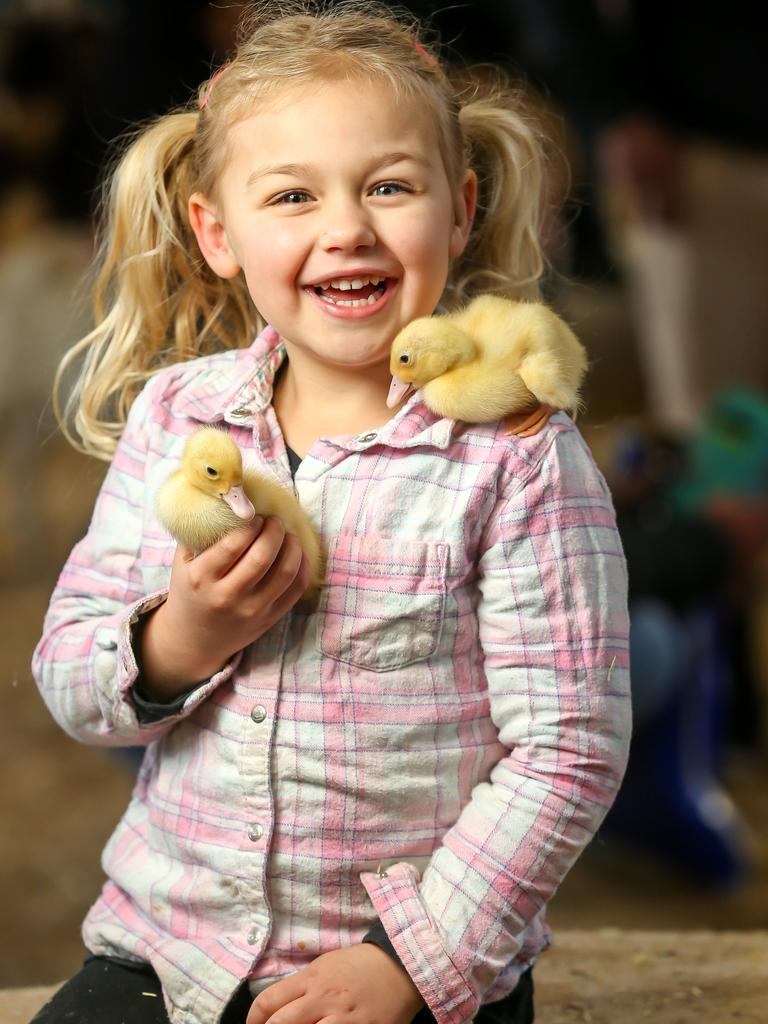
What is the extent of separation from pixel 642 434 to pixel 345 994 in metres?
2.07

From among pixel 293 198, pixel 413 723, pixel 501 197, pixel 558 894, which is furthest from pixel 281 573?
pixel 558 894

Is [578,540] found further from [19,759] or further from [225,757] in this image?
[19,759]

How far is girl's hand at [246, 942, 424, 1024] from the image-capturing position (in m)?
0.91

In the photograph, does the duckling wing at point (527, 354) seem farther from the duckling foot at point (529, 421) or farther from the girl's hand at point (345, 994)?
the girl's hand at point (345, 994)

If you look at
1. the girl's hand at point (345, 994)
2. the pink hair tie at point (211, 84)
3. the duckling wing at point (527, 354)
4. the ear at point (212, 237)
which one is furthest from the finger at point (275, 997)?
the pink hair tie at point (211, 84)

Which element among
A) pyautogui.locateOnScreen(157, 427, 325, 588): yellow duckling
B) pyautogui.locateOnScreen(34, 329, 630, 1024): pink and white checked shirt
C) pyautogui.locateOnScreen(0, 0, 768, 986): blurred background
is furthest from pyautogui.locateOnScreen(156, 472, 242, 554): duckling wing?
pyautogui.locateOnScreen(0, 0, 768, 986): blurred background

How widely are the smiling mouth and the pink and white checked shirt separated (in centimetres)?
8

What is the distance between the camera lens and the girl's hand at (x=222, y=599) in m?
0.89

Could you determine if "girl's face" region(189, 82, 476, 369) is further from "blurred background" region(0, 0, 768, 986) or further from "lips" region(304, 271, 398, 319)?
"blurred background" region(0, 0, 768, 986)

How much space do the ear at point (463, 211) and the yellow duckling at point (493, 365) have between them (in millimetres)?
84

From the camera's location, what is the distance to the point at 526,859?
94cm

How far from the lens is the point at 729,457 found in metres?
2.81

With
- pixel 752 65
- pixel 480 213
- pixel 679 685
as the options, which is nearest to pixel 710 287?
pixel 752 65

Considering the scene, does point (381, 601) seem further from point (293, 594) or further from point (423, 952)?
point (423, 952)
